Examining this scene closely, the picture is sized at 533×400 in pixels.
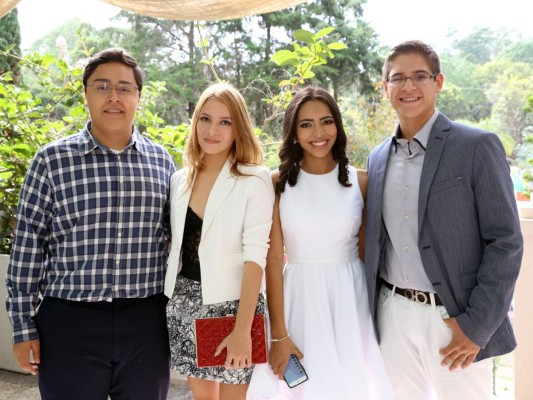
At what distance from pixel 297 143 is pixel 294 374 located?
0.83m

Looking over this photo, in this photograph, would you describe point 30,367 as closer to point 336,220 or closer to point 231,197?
point 231,197

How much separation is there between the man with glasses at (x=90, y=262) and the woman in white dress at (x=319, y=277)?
1.44 ft

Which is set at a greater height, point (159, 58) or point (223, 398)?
point (159, 58)

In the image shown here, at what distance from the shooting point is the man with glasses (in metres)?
1.78

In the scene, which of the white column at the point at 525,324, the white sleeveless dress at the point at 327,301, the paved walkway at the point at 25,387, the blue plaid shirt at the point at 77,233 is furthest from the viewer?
the paved walkway at the point at 25,387

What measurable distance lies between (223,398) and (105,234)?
0.68 m

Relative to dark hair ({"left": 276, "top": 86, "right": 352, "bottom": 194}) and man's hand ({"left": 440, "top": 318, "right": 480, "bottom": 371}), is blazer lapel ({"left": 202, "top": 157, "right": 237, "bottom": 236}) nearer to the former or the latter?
dark hair ({"left": 276, "top": 86, "right": 352, "bottom": 194})

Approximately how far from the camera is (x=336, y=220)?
1.95 metres

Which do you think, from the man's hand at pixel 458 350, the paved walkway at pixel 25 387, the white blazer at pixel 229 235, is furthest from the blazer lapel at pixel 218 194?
the paved walkway at pixel 25 387

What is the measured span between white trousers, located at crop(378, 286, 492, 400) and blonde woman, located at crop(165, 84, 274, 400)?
1.48 ft

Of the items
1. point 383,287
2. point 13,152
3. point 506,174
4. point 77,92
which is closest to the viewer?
point 506,174

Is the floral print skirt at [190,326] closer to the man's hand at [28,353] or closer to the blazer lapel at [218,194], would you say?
the blazer lapel at [218,194]

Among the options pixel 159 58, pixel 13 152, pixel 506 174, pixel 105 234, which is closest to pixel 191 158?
pixel 105 234

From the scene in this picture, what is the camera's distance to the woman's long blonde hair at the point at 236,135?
1858mm
